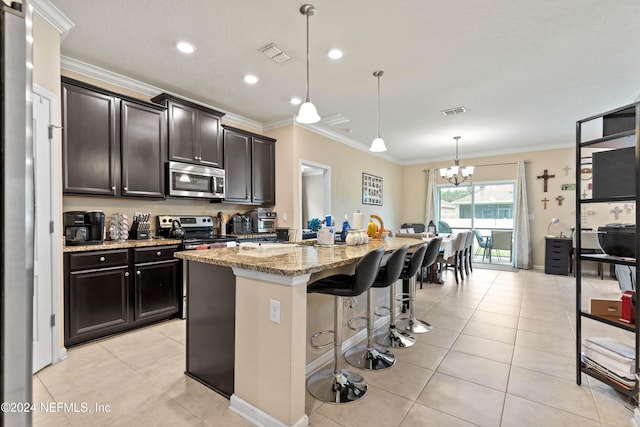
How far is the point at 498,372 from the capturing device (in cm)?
222

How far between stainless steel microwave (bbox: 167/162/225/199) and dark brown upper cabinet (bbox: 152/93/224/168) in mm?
93

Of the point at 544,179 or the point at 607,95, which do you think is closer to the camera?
the point at 607,95

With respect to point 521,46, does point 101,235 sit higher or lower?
lower

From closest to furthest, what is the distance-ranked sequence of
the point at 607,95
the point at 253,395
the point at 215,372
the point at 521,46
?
the point at 253,395 < the point at 215,372 < the point at 521,46 < the point at 607,95

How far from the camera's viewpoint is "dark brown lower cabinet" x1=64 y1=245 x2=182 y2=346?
256 cm

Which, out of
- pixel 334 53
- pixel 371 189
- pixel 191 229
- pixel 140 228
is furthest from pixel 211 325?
pixel 371 189

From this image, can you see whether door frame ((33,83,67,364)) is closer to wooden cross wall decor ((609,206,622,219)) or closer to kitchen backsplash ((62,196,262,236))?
kitchen backsplash ((62,196,262,236))

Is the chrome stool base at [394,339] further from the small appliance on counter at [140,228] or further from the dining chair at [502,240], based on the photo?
the dining chair at [502,240]

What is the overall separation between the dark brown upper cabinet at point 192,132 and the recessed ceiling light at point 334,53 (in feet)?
6.31

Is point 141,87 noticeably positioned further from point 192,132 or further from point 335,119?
point 335,119

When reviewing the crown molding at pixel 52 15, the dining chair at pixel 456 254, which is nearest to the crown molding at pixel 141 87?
the crown molding at pixel 52 15

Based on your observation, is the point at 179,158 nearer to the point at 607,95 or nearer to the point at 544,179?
the point at 607,95

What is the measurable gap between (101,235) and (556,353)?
14.4 feet

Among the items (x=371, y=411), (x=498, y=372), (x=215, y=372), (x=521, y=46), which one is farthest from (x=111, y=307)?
(x=521, y=46)
